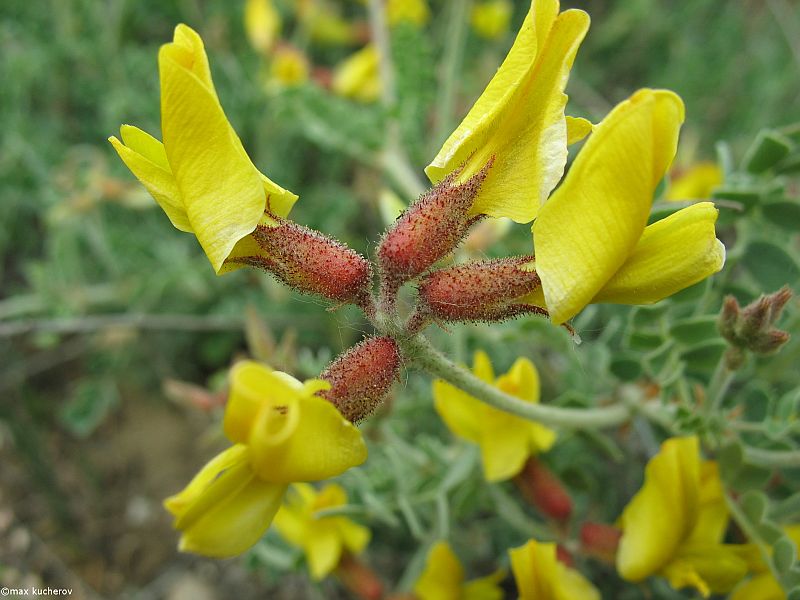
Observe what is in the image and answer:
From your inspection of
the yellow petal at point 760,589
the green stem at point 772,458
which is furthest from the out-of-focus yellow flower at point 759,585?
the green stem at point 772,458

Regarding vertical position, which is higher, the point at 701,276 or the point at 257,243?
the point at 257,243

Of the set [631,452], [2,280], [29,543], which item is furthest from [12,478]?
[631,452]

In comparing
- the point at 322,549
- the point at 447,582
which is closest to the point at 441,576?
the point at 447,582

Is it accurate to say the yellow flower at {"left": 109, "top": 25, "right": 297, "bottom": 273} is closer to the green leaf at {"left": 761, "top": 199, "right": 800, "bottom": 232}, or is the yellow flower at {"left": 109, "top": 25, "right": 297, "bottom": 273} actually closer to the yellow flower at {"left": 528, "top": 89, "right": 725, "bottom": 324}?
the yellow flower at {"left": 528, "top": 89, "right": 725, "bottom": 324}

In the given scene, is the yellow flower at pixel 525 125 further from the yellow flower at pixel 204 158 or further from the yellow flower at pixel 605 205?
the yellow flower at pixel 204 158

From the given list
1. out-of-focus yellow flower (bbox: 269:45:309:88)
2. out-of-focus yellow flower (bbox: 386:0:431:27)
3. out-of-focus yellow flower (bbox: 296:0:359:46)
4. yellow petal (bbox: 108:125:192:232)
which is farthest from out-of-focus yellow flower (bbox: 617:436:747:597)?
out-of-focus yellow flower (bbox: 296:0:359:46)

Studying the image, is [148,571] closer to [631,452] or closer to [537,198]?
[631,452]
